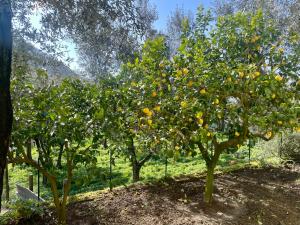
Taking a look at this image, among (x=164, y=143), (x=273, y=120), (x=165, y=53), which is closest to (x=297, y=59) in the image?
(x=273, y=120)

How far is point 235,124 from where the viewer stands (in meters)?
4.91

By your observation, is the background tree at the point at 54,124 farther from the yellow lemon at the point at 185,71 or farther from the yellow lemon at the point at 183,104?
the yellow lemon at the point at 185,71

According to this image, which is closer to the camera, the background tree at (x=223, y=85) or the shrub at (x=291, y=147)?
the background tree at (x=223, y=85)

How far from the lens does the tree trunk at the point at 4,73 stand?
283cm

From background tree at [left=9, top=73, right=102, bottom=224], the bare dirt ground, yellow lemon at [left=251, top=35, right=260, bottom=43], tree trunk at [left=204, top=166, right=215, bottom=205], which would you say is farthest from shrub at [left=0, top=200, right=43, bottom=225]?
yellow lemon at [left=251, top=35, right=260, bottom=43]

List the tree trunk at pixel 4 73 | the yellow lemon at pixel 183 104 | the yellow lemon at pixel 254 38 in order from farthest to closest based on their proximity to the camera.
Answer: the yellow lemon at pixel 254 38
the yellow lemon at pixel 183 104
the tree trunk at pixel 4 73

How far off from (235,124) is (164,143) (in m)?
1.14

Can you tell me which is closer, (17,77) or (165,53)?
(17,77)

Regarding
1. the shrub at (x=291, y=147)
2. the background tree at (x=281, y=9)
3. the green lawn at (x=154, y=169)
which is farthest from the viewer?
the background tree at (x=281, y=9)

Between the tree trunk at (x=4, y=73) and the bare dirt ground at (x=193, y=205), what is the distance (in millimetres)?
2450

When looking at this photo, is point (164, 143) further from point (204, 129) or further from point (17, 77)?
point (17, 77)

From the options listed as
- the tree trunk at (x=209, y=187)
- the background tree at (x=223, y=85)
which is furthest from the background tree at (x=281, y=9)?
the tree trunk at (x=209, y=187)

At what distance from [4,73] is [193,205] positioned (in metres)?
3.93

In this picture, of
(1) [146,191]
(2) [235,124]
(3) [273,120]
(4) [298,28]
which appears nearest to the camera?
(3) [273,120]
